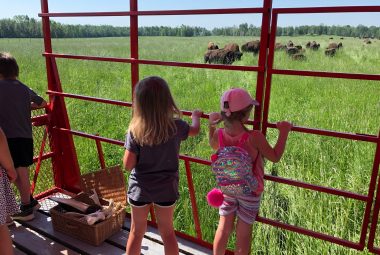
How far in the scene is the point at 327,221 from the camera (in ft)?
12.9

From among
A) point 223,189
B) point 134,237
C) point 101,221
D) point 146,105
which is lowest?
point 101,221

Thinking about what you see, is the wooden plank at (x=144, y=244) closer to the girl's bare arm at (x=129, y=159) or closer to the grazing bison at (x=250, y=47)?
the girl's bare arm at (x=129, y=159)

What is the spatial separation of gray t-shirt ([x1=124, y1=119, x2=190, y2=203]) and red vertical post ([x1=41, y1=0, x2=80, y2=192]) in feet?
5.64

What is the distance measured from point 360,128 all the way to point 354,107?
179 cm

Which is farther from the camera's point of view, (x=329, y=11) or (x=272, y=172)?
(x=272, y=172)

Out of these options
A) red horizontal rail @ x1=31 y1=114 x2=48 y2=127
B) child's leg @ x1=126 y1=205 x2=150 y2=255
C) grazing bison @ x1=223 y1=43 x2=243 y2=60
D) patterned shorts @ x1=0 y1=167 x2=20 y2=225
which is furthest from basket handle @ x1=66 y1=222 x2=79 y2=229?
grazing bison @ x1=223 y1=43 x2=243 y2=60

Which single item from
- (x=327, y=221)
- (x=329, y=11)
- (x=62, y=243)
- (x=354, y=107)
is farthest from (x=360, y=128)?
(x=62, y=243)

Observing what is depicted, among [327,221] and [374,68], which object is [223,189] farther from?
[374,68]

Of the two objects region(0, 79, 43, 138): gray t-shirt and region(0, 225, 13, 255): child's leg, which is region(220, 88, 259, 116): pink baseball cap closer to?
region(0, 225, 13, 255): child's leg

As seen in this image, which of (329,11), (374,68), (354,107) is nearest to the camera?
(329,11)

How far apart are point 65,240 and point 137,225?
101 cm

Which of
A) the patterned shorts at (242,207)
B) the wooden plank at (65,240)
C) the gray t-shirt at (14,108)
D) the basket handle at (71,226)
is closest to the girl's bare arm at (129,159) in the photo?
the patterned shorts at (242,207)

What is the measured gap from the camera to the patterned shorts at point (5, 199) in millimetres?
2414

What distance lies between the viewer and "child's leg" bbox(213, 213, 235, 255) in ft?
7.90
